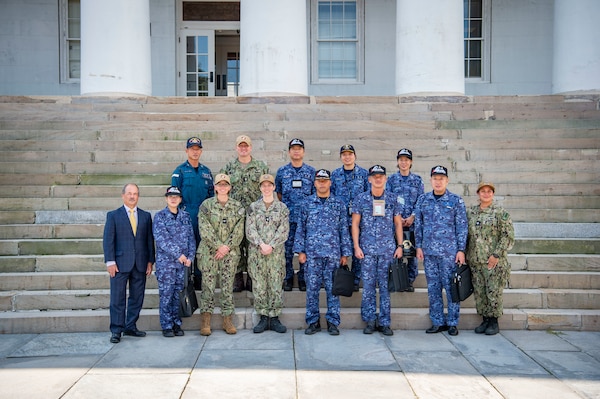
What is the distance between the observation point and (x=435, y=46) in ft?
41.9

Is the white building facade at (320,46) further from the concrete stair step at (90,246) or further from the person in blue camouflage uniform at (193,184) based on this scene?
the person in blue camouflage uniform at (193,184)

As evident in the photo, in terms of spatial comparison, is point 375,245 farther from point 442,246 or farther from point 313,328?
point 313,328

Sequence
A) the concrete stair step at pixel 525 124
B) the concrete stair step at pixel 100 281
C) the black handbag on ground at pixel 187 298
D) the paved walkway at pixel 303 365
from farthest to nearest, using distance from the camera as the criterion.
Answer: the concrete stair step at pixel 525 124
the concrete stair step at pixel 100 281
the black handbag on ground at pixel 187 298
the paved walkway at pixel 303 365

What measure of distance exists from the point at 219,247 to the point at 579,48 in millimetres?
10145

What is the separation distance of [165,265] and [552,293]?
4.87 meters

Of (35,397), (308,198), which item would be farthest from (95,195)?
(35,397)

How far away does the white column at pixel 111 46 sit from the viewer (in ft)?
41.1

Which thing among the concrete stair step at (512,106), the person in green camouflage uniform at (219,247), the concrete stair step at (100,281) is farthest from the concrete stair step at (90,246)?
the concrete stair step at (512,106)

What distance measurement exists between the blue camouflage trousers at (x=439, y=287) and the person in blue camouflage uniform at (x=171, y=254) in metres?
2.84

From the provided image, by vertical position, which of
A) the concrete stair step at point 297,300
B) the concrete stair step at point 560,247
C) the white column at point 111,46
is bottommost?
the concrete stair step at point 297,300

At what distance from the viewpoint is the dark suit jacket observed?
22.4 ft

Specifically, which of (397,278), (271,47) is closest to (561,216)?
(397,278)

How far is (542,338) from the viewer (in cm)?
691

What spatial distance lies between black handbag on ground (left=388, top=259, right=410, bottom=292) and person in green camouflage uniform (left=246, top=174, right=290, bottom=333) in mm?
1285
